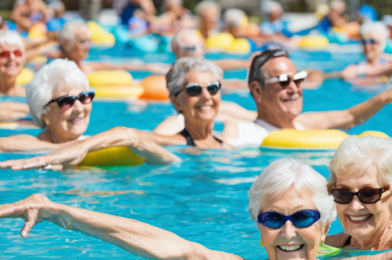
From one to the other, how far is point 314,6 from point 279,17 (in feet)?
24.1

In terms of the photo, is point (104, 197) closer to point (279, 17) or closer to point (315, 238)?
point (315, 238)

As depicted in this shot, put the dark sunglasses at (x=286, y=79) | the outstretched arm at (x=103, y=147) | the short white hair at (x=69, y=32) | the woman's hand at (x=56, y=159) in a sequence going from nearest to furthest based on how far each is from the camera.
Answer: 1. the woman's hand at (x=56, y=159)
2. the outstretched arm at (x=103, y=147)
3. the dark sunglasses at (x=286, y=79)
4. the short white hair at (x=69, y=32)

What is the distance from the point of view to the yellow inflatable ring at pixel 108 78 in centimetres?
1029

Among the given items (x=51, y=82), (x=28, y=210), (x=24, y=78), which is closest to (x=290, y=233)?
(x=28, y=210)

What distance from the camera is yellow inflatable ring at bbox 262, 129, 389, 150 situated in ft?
19.5

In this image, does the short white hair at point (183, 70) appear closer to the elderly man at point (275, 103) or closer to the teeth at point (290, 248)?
the elderly man at point (275, 103)

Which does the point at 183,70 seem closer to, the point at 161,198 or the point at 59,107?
the point at 59,107

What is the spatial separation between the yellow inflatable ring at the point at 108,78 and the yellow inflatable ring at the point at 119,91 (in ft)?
0.84

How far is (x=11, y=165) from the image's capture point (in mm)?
3281

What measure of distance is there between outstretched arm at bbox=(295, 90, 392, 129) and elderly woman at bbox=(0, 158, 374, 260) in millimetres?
3075

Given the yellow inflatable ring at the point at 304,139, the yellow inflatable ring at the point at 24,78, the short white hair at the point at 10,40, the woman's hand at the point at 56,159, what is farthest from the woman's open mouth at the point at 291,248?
the yellow inflatable ring at the point at 24,78

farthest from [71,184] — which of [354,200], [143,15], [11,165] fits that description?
[143,15]

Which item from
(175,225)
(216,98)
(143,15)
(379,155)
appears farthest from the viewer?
(143,15)

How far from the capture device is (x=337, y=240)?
11.7 ft
